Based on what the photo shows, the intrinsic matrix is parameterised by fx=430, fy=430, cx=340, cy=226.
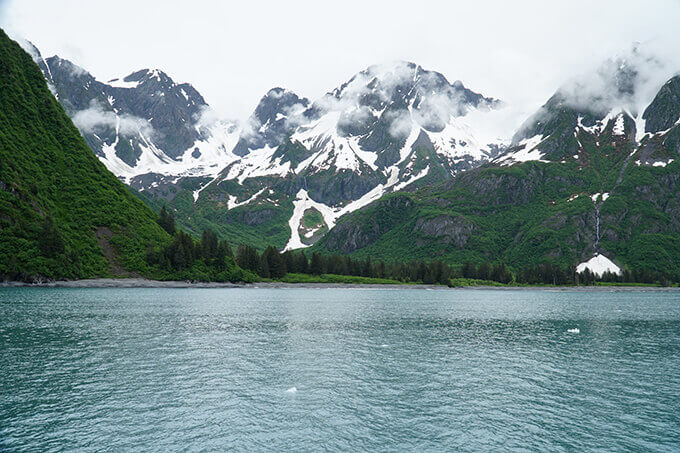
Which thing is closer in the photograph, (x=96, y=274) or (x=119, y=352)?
(x=119, y=352)

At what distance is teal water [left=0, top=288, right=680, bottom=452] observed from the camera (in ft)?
87.1

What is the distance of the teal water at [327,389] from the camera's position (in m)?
26.5

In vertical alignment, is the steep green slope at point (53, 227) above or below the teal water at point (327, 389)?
above

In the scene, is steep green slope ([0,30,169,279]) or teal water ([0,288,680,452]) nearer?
teal water ([0,288,680,452])

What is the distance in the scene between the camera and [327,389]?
36.5m

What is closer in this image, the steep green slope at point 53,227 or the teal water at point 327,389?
the teal water at point 327,389

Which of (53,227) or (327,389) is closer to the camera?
(327,389)

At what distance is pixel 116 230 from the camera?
188875 millimetres

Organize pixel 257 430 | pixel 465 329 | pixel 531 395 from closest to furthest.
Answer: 1. pixel 257 430
2. pixel 531 395
3. pixel 465 329

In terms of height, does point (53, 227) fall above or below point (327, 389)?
above

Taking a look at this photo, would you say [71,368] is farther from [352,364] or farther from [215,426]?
[352,364]

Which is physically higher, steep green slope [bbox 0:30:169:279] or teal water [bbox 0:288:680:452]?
steep green slope [bbox 0:30:169:279]

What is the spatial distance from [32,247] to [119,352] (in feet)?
425

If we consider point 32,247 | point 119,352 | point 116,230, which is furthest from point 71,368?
point 116,230
